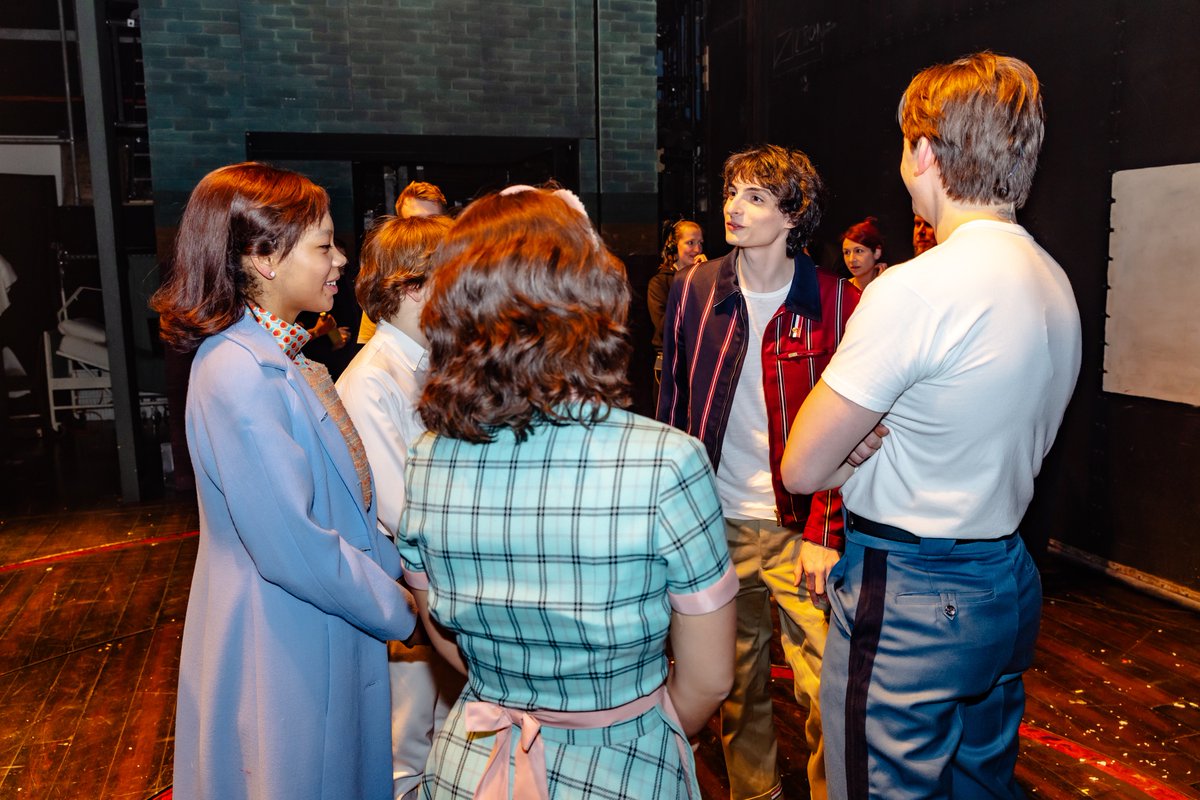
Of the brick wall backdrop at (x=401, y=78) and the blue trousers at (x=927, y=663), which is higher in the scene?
the brick wall backdrop at (x=401, y=78)

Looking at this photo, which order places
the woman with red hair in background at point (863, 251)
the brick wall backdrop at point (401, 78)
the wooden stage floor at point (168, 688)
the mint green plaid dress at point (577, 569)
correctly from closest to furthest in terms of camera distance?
the mint green plaid dress at point (577, 569), the wooden stage floor at point (168, 688), the woman with red hair in background at point (863, 251), the brick wall backdrop at point (401, 78)

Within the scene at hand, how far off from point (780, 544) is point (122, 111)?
853 centimetres

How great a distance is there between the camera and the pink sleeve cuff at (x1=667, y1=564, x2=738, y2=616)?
Result: 48.0 inches

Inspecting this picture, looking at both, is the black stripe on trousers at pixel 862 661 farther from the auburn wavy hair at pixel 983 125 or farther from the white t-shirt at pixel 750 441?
the white t-shirt at pixel 750 441

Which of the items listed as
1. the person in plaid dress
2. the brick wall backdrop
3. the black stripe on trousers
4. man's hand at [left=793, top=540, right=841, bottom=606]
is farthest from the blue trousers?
the brick wall backdrop

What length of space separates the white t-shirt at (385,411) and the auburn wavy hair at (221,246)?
423mm

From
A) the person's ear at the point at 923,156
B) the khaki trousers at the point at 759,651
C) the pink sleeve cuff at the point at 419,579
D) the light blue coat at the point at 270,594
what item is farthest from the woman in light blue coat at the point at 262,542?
the person's ear at the point at 923,156

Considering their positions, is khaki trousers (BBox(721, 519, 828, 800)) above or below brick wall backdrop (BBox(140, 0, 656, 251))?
below

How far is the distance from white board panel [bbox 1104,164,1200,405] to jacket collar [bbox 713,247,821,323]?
2.41 m

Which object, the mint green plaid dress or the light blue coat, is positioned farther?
the light blue coat

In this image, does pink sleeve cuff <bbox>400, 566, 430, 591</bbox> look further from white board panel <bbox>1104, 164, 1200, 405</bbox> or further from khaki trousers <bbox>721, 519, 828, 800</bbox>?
white board panel <bbox>1104, 164, 1200, 405</bbox>

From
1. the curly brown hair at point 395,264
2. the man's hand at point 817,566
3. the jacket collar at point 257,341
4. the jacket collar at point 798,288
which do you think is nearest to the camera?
the jacket collar at point 257,341

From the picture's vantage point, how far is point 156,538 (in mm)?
5551

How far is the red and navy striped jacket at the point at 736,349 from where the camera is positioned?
2.41m
